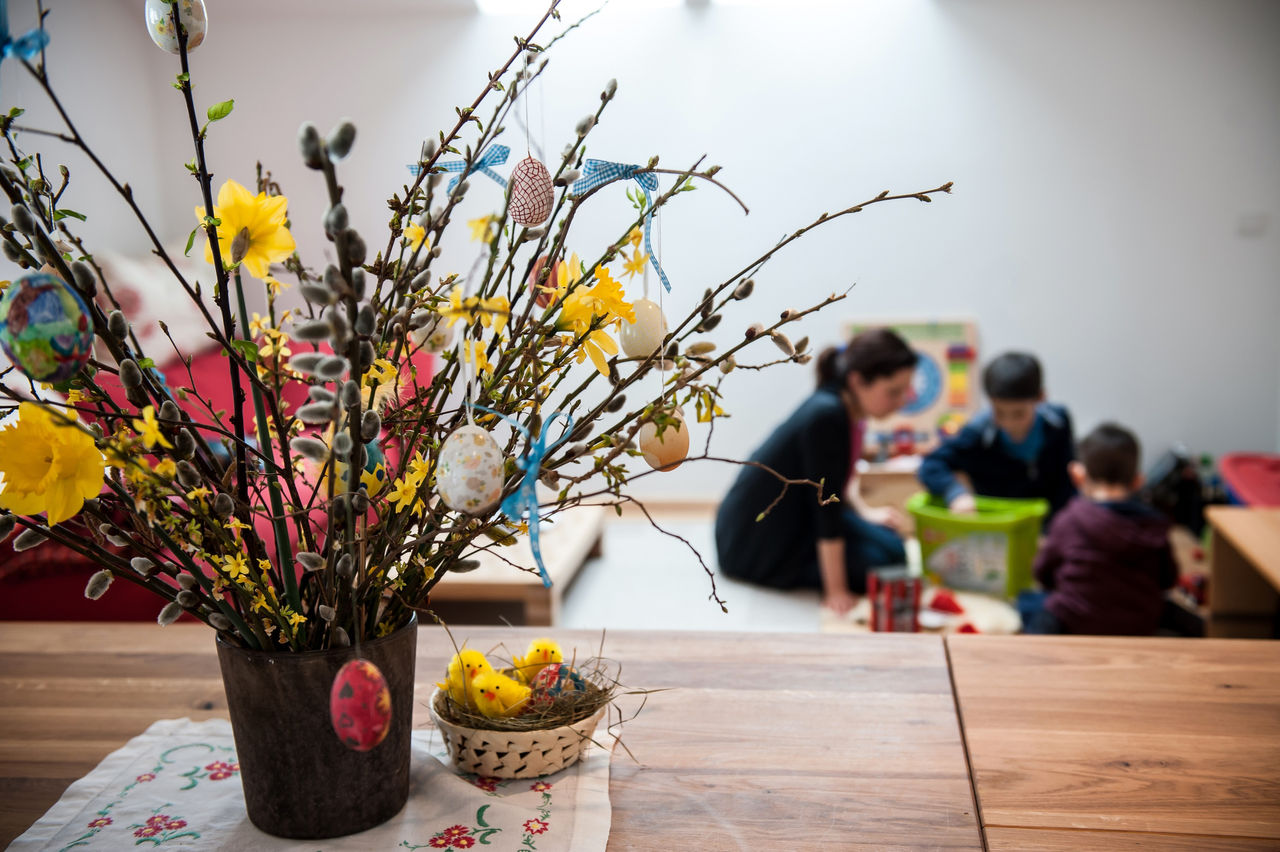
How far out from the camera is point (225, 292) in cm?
58

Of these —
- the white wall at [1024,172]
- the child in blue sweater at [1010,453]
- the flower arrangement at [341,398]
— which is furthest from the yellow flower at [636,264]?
the white wall at [1024,172]

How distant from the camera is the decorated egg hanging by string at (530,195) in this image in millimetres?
618

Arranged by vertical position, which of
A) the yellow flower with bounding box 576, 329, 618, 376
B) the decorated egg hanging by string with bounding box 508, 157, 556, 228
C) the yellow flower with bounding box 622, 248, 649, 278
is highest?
the decorated egg hanging by string with bounding box 508, 157, 556, 228

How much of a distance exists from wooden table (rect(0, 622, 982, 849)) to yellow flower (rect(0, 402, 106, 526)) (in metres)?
0.32

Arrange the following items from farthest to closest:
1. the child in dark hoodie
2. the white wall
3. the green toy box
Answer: the white wall
the green toy box
the child in dark hoodie

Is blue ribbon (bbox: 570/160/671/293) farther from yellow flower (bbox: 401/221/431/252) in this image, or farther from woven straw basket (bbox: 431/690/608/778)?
woven straw basket (bbox: 431/690/608/778)

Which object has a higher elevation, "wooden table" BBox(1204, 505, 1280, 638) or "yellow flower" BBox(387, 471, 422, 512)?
"yellow flower" BBox(387, 471, 422, 512)

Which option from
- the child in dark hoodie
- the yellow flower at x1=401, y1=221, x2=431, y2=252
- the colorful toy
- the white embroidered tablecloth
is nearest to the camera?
the yellow flower at x1=401, y1=221, x2=431, y2=252

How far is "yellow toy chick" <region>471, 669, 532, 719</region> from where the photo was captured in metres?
0.77

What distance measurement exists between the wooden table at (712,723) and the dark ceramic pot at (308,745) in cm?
18

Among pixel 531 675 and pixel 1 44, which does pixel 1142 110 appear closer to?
pixel 531 675

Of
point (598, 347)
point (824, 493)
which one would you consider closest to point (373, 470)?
point (598, 347)

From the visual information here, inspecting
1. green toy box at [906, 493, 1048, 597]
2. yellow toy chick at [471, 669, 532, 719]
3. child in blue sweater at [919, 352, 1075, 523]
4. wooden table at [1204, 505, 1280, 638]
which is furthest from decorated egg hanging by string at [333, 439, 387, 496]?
child in blue sweater at [919, 352, 1075, 523]

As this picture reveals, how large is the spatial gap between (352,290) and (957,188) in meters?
3.59
